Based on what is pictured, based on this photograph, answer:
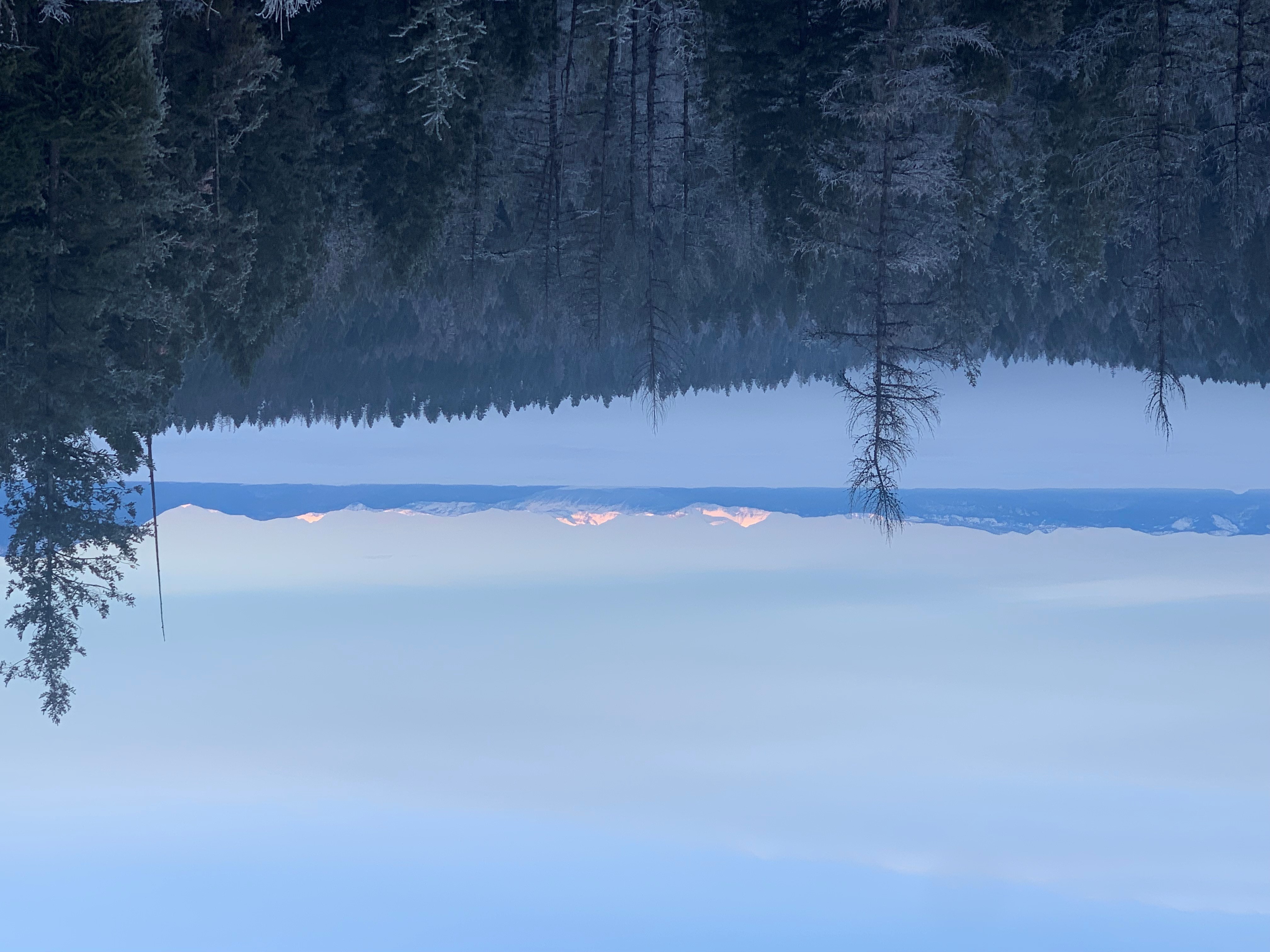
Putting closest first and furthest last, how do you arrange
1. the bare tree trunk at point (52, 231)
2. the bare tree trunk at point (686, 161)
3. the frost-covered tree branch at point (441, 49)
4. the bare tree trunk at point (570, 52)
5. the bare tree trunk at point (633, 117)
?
the bare tree trunk at point (52, 231)
the frost-covered tree branch at point (441, 49)
the bare tree trunk at point (570, 52)
the bare tree trunk at point (633, 117)
the bare tree trunk at point (686, 161)

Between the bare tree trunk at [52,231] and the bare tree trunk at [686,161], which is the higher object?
the bare tree trunk at [686,161]

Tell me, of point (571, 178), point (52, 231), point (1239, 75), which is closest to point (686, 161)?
point (571, 178)

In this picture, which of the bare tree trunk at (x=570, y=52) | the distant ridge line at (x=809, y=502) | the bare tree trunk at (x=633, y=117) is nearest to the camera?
the bare tree trunk at (x=570, y=52)

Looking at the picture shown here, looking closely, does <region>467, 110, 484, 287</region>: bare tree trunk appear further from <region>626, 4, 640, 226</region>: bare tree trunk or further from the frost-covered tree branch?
<region>626, 4, 640, 226</region>: bare tree trunk

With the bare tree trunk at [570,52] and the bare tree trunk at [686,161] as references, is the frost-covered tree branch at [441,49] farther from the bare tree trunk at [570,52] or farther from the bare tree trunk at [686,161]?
the bare tree trunk at [686,161]

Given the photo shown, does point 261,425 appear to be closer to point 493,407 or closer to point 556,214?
point 493,407

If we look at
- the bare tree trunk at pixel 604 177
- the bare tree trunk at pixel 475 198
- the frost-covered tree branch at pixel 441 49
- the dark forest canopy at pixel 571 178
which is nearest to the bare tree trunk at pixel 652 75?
the dark forest canopy at pixel 571 178

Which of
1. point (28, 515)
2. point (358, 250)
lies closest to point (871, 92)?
point (358, 250)

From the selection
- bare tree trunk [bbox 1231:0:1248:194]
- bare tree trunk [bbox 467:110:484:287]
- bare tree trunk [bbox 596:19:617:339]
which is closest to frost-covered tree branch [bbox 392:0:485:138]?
bare tree trunk [bbox 467:110:484:287]
